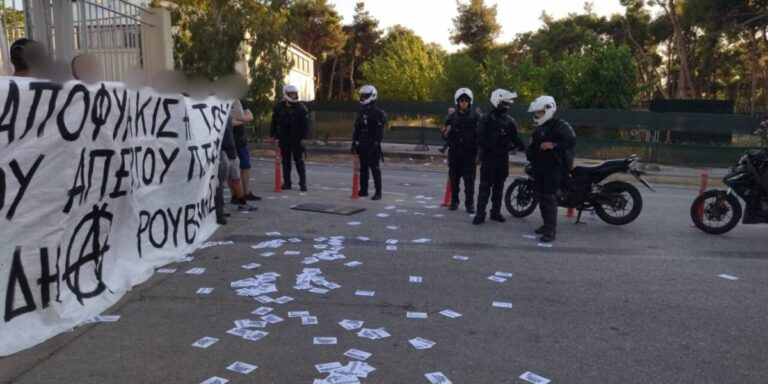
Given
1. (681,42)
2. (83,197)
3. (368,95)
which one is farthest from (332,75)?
(83,197)

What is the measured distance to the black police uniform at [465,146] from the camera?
9953 mm

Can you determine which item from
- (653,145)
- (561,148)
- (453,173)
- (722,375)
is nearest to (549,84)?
(653,145)

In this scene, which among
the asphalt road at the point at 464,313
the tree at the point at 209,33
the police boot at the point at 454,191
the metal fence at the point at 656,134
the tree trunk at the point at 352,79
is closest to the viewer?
the asphalt road at the point at 464,313

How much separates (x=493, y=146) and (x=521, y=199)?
112cm

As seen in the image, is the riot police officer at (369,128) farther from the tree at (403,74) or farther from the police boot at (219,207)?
the tree at (403,74)

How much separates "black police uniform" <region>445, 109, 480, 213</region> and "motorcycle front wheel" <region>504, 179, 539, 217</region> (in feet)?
1.98

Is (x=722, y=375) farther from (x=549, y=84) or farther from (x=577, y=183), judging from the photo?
(x=549, y=84)

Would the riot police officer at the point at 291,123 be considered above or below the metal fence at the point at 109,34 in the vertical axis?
below

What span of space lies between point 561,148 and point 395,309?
12.5 ft

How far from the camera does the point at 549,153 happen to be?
26.8ft

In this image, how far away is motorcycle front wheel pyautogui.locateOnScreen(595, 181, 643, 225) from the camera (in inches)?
360

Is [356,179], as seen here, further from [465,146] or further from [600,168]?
[600,168]

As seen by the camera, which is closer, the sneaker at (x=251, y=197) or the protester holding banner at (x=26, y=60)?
the protester holding banner at (x=26, y=60)

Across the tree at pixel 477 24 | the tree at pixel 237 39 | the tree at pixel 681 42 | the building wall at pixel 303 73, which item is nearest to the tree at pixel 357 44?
the building wall at pixel 303 73
